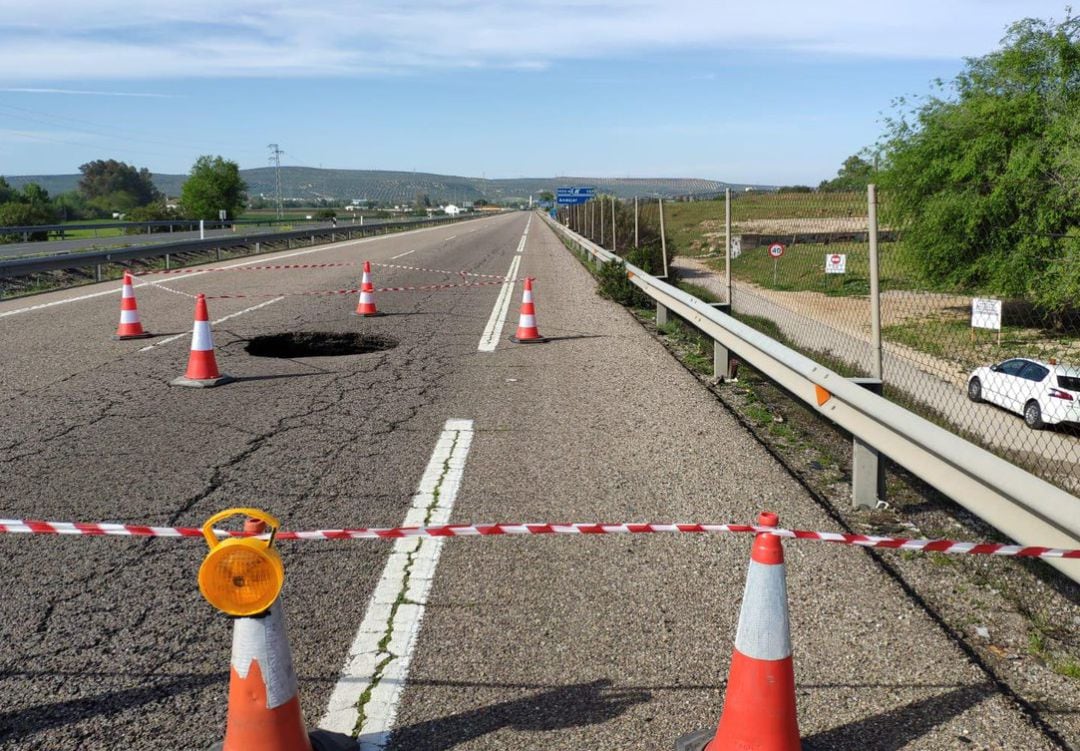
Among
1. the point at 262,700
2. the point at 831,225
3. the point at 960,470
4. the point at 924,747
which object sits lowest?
the point at 924,747

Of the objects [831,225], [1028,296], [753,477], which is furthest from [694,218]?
[753,477]

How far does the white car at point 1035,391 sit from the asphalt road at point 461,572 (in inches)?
108

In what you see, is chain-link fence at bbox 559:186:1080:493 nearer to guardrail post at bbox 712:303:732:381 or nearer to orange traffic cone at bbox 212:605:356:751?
guardrail post at bbox 712:303:732:381

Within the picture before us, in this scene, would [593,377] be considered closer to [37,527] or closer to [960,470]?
[960,470]

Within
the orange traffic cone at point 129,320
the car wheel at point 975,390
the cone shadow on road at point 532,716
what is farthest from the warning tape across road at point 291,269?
the cone shadow on road at point 532,716

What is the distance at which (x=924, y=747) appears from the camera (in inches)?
131

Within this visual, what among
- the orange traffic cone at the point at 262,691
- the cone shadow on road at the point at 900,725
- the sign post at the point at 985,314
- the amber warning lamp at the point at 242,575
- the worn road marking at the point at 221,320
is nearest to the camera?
the amber warning lamp at the point at 242,575

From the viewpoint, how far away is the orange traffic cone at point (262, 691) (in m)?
3.08

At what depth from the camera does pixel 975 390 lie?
1067cm

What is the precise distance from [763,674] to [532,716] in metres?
0.83

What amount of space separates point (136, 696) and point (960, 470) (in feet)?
11.5

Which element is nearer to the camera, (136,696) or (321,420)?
(136,696)

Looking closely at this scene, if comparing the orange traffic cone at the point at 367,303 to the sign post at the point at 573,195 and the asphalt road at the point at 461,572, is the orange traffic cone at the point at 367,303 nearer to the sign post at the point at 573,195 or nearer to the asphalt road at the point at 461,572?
the asphalt road at the point at 461,572

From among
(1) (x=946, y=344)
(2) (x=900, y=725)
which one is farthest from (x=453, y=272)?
(2) (x=900, y=725)
